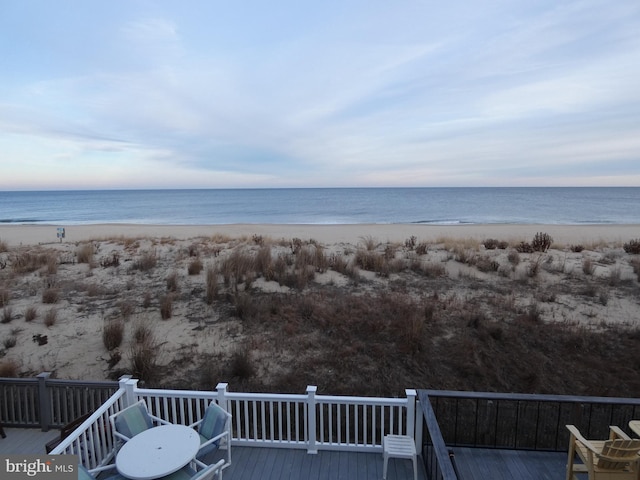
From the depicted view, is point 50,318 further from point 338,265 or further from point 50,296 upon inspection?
point 338,265

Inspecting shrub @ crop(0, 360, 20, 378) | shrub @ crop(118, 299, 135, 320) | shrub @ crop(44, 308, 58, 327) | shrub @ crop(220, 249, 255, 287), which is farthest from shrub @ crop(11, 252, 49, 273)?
shrub @ crop(0, 360, 20, 378)

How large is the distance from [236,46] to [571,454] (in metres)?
16.6

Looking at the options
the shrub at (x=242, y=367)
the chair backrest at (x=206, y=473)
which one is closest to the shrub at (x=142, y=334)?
the shrub at (x=242, y=367)

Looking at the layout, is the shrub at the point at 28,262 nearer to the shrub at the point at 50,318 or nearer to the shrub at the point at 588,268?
the shrub at the point at 50,318

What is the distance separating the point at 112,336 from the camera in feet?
23.8

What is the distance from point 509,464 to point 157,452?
389cm

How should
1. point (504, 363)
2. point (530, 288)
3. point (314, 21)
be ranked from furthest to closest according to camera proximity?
point (314, 21), point (530, 288), point (504, 363)

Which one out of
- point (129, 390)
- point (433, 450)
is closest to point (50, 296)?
point (129, 390)

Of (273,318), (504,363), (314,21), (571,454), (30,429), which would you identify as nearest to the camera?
(571,454)

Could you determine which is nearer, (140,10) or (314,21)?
(140,10)

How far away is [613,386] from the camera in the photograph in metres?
6.09

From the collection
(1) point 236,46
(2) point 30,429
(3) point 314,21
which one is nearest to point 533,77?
(3) point 314,21

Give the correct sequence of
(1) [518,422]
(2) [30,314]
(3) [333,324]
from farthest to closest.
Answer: (2) [30,314]
(3) [333,324]
(1) [518,422]

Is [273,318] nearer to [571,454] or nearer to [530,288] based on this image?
[571,454]
